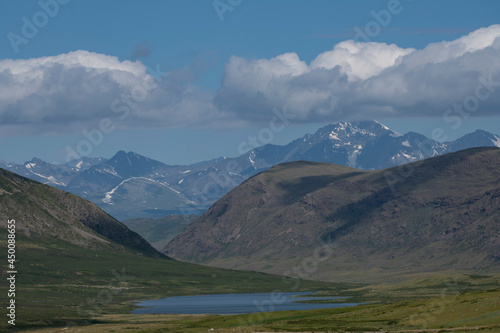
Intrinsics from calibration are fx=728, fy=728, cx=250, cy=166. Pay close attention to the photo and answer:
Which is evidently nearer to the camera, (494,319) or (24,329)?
(494,319)

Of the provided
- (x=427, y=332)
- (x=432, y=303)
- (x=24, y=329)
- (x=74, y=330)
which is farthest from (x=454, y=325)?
(x=24, y=329)

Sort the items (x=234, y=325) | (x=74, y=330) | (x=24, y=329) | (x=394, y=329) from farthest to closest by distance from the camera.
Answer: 1. (x=24, y=329)
2. (x=74, y=330)
3. (x=234, y=325)
4. (x=394, y=329)

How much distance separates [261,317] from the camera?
18125 centimetres

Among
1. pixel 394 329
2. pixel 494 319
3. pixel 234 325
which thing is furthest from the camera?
pixel 234 325

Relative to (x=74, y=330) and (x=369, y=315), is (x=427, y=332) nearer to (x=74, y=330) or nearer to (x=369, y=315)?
(x=369, y=315)

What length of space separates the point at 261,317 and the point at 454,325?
72746mm

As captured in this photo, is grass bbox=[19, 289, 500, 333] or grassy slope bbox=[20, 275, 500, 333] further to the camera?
grass bbox=[19, 289, 500, 333]

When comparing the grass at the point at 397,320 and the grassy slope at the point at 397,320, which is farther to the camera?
the grass at the point at 397,320

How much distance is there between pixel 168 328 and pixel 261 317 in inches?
1039

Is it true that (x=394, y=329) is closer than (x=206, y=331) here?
Yes

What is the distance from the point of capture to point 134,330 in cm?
16775

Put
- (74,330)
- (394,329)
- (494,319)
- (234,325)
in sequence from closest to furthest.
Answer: (494,319) < (394,329) < (234,325) < (74,330)

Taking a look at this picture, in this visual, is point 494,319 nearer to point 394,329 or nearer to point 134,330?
point 394,329

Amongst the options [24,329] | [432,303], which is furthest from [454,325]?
[24,329]
